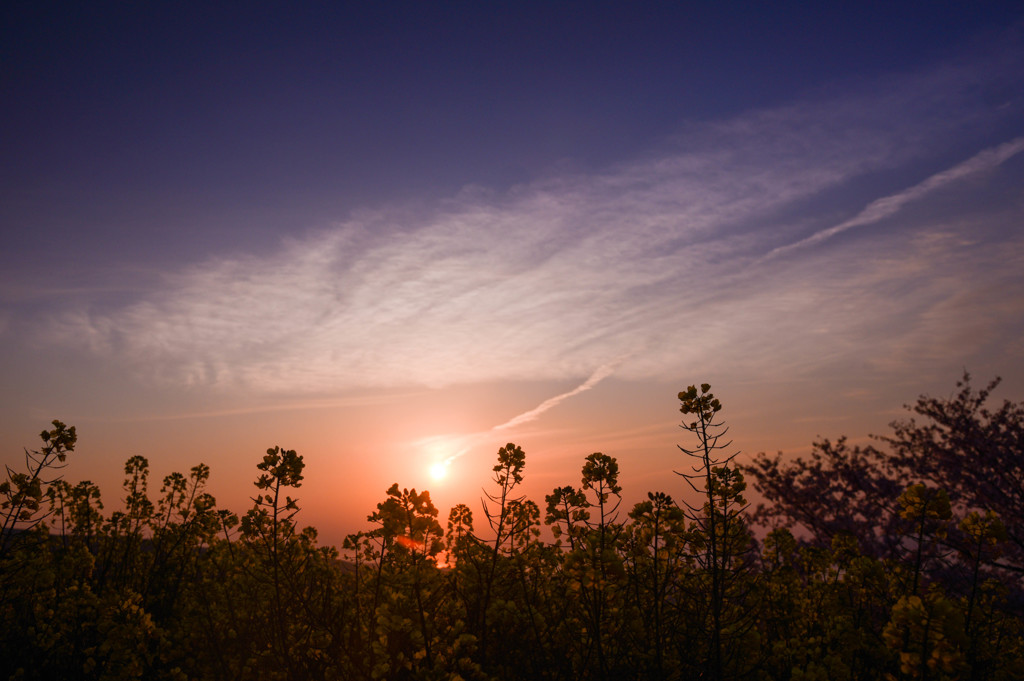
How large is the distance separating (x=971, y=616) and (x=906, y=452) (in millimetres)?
13142

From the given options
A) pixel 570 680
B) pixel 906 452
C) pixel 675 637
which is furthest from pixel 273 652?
pixel 906 452

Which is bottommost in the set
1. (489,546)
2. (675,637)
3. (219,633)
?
(219,633)

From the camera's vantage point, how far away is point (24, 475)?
6805mm

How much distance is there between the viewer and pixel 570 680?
18.7 feet

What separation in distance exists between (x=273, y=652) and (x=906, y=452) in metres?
16.0

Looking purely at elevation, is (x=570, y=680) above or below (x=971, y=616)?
below

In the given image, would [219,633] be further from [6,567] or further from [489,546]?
[489,546]

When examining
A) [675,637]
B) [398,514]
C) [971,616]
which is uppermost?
[398,514]

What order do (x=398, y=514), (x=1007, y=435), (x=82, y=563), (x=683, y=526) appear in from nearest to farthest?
(x=398, y=514)
(x=683, y=526)
(x=82, y=563)
(x=1007, y=435)

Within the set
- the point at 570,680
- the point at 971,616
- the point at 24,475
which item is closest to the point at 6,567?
the point at 24,475

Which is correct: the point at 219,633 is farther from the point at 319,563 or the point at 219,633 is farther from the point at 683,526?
the point at 683,526

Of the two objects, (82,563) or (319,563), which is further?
(319,563)

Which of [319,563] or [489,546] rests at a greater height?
[489,546]

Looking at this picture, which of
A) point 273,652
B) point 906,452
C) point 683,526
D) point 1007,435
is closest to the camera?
point 683,526
